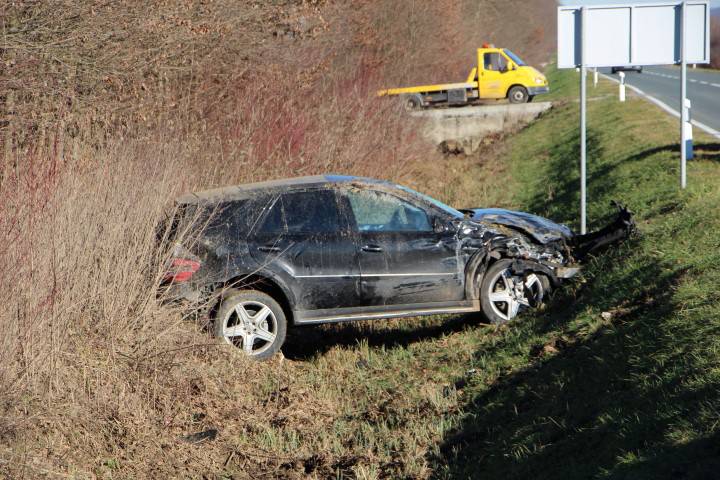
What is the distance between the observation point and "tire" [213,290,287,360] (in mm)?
9070

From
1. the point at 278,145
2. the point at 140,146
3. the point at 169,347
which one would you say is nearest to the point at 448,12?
the point at 278,145

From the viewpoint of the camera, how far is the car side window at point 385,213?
9.62 m

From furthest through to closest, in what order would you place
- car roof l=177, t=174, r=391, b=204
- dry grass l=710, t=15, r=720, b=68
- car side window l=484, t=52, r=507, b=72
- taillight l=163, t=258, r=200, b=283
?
1. dry grass l=710, t=15, r=720, b=68
2. car side window l=484, t=52, r=507, b=72
3. car roof l=177, t=174, r=391, b=204
4. taillight l=163, t=258, r=200, b=283

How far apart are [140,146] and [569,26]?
5642 millimetres

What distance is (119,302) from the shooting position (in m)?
7.54

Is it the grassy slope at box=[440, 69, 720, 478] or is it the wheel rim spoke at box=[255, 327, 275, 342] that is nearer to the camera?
the grassy slope at box=[440, 69, 720, 478]

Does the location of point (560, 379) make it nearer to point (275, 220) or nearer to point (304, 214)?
point (304, 214)

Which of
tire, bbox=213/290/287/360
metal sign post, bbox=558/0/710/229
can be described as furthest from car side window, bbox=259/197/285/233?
metal sign post, bbox=558/0/710/229

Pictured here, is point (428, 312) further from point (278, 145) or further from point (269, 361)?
point (278, 145)

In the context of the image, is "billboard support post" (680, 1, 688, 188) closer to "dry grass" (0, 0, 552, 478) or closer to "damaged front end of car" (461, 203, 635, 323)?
"damaged front end of car" (461, 203, 635, 323)

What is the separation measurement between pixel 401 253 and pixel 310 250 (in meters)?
0.88

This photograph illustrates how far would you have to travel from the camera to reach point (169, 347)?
7789 millimetres

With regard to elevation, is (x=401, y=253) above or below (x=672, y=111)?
above

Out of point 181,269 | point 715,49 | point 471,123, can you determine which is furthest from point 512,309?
point 715,49
